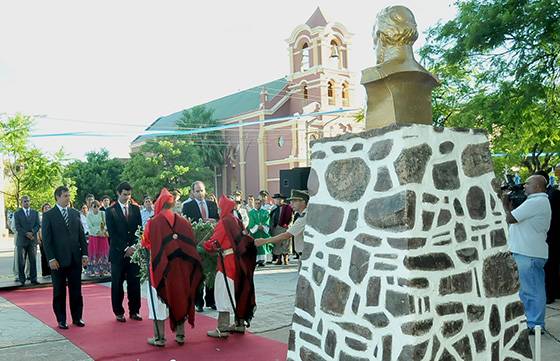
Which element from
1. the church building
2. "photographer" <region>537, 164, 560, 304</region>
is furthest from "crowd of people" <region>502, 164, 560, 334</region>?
the church building

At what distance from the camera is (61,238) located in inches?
302

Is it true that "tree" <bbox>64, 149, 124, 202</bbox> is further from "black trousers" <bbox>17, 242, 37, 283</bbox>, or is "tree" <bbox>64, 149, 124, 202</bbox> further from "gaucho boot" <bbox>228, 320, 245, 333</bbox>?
"gaucho boot" <bbox>228, 320, 245, 333</bbox>

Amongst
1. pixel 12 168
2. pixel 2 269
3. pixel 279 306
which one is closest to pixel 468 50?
A: pixel 279 306

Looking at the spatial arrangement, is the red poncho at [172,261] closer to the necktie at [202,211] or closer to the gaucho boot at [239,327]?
the gaucho boot at [239,327]

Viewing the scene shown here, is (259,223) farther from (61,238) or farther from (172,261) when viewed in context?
(172,261)

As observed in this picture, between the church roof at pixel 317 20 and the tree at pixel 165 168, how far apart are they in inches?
575

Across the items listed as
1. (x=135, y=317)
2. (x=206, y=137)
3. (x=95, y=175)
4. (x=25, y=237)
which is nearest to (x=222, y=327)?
(x=135, y=317)

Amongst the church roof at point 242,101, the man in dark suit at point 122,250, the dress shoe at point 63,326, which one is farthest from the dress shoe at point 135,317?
the church roof at point 242,101

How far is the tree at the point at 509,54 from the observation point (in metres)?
9.98

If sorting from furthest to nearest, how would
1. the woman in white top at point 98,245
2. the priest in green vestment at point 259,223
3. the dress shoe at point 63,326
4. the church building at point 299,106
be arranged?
1. the church building at point 299,106
2. the priest in green vestment at point 259,223
3. the woman in white top at point 98,245
4. the dress shoe at point 63,326

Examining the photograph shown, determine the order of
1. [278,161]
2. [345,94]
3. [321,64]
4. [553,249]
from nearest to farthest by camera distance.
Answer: [553,249], [321,64], [278,161], [345,94]

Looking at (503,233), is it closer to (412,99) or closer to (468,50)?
(412,99)

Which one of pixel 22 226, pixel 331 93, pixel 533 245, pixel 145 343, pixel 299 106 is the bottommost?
pixel 145 343

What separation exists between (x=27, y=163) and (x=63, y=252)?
70.1 ft
